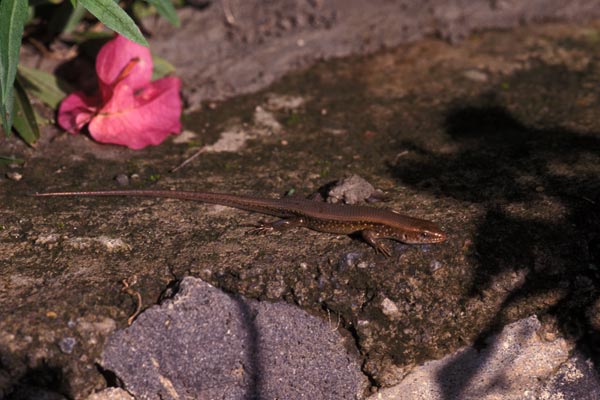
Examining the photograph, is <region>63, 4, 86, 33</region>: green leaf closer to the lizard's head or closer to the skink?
the skink

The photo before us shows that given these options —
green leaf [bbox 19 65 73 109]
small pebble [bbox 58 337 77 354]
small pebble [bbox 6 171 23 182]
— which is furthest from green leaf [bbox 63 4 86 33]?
small pebble [bbox 58 337 77 354]

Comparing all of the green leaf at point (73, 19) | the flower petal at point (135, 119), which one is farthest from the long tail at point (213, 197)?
the green leaf at point (73, 19)

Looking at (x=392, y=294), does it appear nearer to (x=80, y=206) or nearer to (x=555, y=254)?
(x=555, y=254)

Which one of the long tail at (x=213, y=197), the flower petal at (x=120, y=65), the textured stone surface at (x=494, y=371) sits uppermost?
the flower petal at (x=120, y=65)

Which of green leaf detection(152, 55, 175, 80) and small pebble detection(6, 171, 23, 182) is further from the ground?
green leaf detection(152, 55, 175, 80)

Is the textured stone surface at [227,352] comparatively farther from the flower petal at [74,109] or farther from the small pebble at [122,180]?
the flower petal at [74,109]

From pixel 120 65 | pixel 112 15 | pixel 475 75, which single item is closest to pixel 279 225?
pixel 112 15
